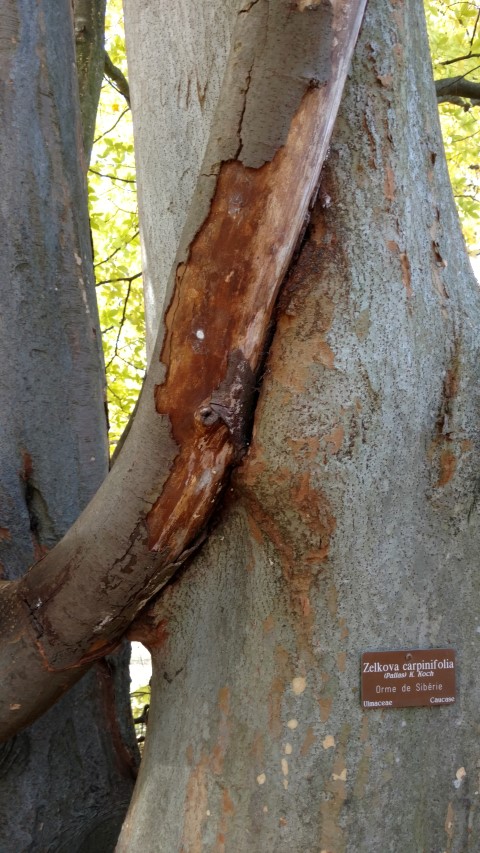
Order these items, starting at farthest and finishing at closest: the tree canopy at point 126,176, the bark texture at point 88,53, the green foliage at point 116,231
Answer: the green foliage at point 116,231, the tree canopy at point 126,176, the bark texture at point 88,53

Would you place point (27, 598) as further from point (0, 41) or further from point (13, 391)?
point (0, 41)

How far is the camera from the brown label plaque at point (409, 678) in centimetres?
183

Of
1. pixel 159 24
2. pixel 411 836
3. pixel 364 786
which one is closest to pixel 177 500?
pixel 364 786

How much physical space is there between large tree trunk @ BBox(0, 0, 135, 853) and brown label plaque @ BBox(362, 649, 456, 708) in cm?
100

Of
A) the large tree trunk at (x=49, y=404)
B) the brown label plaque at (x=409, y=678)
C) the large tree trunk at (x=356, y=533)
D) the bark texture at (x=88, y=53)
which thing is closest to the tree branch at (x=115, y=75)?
the bark texture at (x=88, y=53)

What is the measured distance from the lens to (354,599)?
1.83 m

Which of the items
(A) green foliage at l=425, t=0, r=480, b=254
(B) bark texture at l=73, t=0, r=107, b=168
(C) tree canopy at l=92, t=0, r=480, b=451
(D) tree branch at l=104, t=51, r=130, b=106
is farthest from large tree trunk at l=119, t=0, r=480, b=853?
A: (A) green foliage at l=425, t=0, r=480, b=254

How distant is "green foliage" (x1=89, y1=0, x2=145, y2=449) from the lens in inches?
276

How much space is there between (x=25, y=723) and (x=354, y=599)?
93 centimetres

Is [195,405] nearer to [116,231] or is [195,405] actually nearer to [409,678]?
[409,678]

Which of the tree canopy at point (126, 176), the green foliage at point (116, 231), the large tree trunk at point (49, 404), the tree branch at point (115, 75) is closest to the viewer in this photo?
the large tree trunk at point (49, 404)

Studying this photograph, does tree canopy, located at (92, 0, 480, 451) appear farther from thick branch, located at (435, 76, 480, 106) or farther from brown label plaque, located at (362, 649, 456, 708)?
brown label plaque, located at (362, 649, 456, 708)

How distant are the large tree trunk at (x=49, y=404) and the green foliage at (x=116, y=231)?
13.6ft

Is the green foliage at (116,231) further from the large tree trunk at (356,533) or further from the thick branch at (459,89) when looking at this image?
the large tree trunk at (356,533)
